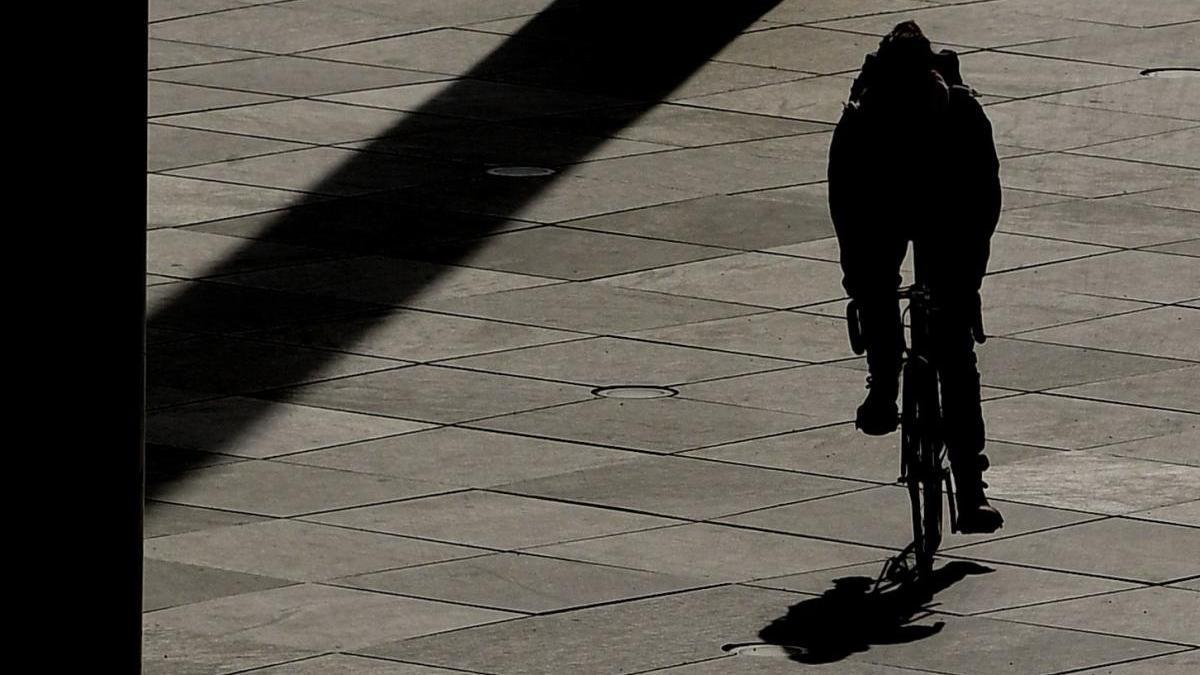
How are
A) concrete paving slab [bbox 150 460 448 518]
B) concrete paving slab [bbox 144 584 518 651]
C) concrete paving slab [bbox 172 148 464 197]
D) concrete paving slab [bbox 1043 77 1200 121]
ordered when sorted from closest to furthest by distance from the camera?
concrete paving slab [bbox 144 584 518 651] < concrete paving slab [bbox 150 460 448 518] < concrete paving slab [bbox 172 148 464 197] < concrete paving slab [bbox 1043 77 1200 121]

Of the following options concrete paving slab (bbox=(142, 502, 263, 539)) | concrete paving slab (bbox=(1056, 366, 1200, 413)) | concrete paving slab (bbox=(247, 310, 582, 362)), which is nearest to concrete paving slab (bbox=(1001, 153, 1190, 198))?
concrete paving slab (bbox=(1056, 366, 1200, 413))

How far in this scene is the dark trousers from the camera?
8531 mm

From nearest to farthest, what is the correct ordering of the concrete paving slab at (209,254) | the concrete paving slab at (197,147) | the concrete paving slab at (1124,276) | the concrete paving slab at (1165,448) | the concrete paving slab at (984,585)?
the concrete paving slab at (984,585) < the concrete paving slab at (1165,448) < the concrete paving slab at (1124,276) < the concrete paving slab at (209,254) < the concrete paving slab at (197,147)

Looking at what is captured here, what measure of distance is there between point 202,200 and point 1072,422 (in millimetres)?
6731

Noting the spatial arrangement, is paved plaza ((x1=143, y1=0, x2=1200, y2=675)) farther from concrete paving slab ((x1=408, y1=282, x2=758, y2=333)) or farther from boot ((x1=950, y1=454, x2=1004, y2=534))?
boot ((x1=950, y1=454, x2=1004, y2=534))

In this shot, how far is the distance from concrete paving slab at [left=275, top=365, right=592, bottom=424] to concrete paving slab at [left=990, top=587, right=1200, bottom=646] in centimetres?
357

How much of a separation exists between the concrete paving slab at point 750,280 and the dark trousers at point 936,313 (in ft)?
14.9

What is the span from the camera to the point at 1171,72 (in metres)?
19.8

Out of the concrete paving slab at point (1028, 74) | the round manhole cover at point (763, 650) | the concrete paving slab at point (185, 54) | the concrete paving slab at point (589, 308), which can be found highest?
the concrete paving slab at point (185, 54)

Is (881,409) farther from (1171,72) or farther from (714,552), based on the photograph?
(1171,72)

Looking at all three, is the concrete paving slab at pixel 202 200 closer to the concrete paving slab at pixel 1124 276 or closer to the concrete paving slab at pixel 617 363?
the concrete paving slab at pixel 617 363

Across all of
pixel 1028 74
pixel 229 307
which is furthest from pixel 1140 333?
pixel 1028 74

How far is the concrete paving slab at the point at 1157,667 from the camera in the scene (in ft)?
25.5

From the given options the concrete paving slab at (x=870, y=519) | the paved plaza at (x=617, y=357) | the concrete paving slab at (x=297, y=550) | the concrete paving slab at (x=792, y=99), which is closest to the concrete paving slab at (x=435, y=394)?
the paved plaza at (x=617, y=357)
